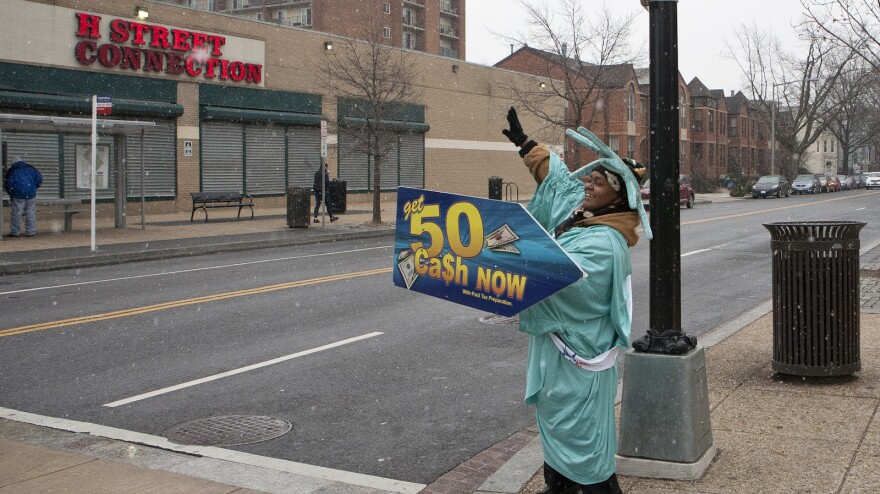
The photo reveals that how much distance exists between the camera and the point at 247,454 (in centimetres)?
572

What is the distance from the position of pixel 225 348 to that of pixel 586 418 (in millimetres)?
5516

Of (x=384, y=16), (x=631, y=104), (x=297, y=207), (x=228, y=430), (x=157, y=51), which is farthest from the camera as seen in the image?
(x=384, y=16)

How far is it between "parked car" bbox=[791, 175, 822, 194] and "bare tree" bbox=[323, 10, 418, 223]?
114 ft

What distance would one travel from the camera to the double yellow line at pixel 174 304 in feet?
32.4

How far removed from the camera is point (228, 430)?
6.23m

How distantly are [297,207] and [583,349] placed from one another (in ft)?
68.1

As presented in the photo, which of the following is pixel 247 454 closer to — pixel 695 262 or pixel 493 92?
pixel 695 262

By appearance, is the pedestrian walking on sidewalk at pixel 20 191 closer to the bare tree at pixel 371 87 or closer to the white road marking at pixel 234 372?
the bare tree at pixel 371 87

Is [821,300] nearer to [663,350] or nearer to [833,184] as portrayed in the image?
[663,350]

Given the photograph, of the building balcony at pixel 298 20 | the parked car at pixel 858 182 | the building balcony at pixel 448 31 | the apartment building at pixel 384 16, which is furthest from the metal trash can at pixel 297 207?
the parked car at pixel 858 182

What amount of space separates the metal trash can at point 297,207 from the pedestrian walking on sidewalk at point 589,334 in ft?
67.2

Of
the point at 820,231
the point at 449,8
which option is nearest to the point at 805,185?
the point at 449,8

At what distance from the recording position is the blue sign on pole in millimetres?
3986

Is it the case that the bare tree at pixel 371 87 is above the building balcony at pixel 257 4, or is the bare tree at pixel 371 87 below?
below
